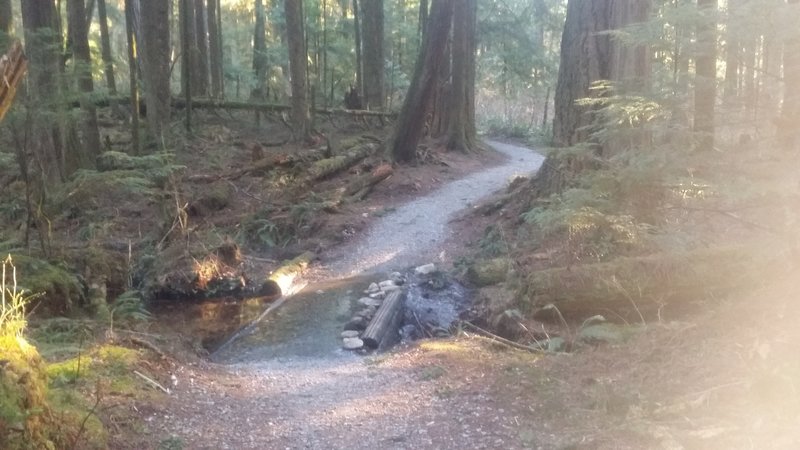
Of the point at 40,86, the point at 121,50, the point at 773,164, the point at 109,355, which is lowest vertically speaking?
the point at 109,355

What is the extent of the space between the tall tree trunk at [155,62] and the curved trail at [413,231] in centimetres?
586

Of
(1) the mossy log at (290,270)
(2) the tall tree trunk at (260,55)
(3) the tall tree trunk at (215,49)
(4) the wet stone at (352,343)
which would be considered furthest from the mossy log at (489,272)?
(2) the tall tree trunk at (260,55)

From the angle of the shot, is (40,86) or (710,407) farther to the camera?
(40,86)

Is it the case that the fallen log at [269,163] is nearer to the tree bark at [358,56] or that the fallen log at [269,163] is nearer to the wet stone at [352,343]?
the tree bark at [358,56]

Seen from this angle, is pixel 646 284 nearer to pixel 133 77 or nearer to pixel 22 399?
pixel 22 399

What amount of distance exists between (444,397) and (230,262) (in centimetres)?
676

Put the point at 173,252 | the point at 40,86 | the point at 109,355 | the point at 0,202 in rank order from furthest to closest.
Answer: the point at 0,202 < the point at 173,252 < the point at 40,86 < the point at 109,355

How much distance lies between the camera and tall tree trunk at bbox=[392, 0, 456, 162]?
1784 centimetres

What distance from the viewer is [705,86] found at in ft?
19.5

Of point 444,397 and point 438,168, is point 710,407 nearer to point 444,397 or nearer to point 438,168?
point 444,397

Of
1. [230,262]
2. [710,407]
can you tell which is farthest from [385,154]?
[710,407]

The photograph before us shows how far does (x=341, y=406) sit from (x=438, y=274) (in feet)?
17.9

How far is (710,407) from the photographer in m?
4.71

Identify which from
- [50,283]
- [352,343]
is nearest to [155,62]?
[50,283]
